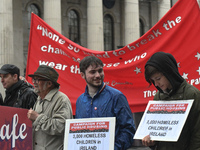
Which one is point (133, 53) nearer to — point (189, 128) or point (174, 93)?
point (174, 93)

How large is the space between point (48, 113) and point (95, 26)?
27.5m

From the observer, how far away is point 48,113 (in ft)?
17.8

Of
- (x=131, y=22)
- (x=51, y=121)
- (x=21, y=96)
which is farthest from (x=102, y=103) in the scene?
(x=131, y=22)

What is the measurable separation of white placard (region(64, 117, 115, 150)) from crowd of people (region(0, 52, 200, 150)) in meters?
0.27

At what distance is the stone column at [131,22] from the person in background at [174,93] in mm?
30380

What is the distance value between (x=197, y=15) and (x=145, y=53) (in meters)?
1.24

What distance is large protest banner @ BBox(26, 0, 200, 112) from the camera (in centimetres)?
865

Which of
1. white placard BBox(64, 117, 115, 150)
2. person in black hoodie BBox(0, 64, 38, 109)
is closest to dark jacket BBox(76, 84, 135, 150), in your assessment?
white placard BBox(64, 117, 115, 150)

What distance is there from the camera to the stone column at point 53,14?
30078mm

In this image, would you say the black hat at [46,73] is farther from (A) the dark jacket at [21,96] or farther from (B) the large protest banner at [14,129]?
(A) the dark jacket at [21,96]

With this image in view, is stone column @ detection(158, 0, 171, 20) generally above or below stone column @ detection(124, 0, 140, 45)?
above

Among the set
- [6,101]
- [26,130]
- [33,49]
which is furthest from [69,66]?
[26,130]

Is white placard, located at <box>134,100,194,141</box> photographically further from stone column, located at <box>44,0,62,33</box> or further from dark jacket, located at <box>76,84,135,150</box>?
stone column, located at <box>44,0,62,33</box>

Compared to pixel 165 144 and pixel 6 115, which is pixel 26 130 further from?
pixel 165 144
